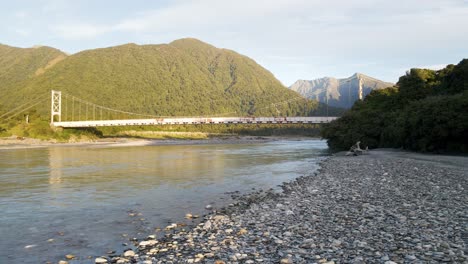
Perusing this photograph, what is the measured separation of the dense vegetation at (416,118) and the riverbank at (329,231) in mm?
21493

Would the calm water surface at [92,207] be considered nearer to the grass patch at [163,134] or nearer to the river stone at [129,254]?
the river stone at [129,254]

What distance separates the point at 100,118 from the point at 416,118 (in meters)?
125

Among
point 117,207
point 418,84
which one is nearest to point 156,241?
point 117,207

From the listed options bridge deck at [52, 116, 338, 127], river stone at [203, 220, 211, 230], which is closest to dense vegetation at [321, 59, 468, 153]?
river stone at [203, 220, 211, 230]

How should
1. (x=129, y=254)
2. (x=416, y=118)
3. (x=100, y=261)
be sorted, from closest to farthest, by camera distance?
(x=100, y=261), (x=129, y=254), (x=416, y=118)

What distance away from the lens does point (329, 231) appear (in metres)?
9.17

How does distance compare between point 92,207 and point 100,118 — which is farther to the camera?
point 100,118

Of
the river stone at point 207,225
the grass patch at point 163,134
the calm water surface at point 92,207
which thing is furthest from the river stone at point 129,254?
the grass patch at point 163,134

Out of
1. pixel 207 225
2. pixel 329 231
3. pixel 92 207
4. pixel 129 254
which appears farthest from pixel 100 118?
pixel 329 231

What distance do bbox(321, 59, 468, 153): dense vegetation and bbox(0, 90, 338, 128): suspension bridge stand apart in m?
42.4

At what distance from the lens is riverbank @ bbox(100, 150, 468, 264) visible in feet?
24.0

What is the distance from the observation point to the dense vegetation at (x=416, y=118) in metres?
34.1

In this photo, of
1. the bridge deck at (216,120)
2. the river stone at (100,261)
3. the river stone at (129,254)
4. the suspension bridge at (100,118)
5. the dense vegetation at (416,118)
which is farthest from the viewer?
the suspension bridge at (100,118)

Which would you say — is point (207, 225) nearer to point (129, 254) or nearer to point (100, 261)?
point (129, 254)
